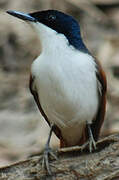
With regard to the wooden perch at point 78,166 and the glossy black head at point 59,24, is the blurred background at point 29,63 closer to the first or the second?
the wooden perch at point 78,166

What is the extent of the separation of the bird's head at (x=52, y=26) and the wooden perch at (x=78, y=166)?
1137 millimetres

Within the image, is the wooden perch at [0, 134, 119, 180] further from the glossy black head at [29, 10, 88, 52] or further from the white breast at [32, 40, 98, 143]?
the glossy black head at [29, 10, 88, 52]

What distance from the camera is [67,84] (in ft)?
21.6

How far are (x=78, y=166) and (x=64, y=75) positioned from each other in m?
0.98

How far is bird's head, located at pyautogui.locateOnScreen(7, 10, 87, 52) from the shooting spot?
6.70 meters

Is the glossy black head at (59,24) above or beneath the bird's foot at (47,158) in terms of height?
above

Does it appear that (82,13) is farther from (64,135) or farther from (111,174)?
(111,174)

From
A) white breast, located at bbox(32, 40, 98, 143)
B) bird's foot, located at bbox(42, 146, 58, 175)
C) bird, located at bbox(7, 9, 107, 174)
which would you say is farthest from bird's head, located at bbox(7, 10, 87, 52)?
bird's foot, located at bbox(42, 146, 58, 175)

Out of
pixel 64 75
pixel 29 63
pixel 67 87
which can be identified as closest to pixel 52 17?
pixel 64 75

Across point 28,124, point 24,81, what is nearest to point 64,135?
point 28,124

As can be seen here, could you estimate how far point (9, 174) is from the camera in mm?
6277

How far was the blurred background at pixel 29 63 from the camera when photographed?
10.3 meters

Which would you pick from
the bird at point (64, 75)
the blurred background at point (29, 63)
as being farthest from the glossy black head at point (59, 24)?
the blurred background at point (29, 63)

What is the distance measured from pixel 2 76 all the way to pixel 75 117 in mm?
4934
